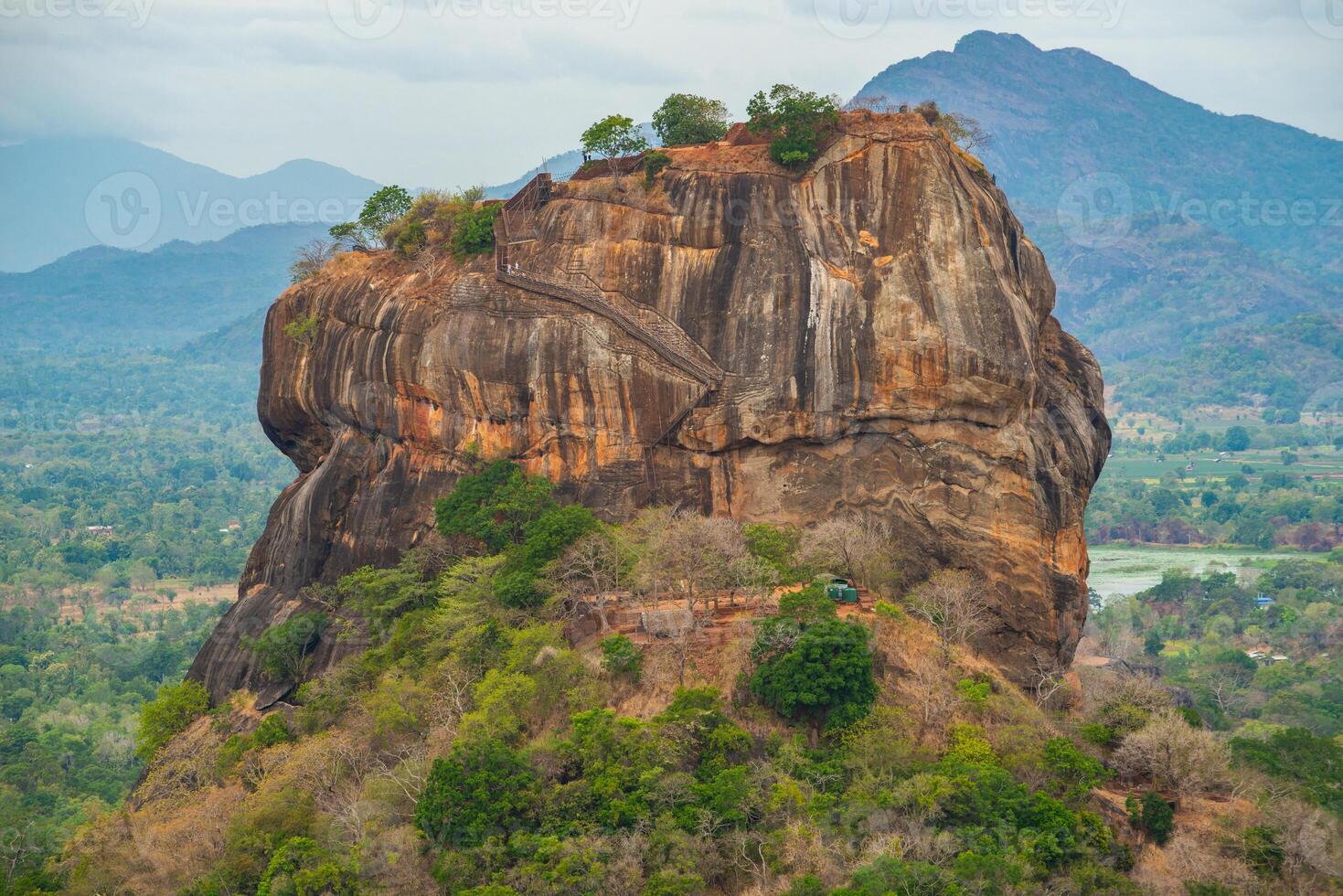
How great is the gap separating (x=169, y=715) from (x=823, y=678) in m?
17.2

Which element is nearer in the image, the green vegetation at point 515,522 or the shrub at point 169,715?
the green vegetation at point 515,522

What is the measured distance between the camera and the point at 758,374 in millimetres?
31516

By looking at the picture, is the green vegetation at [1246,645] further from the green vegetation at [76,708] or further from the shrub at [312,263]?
the shrub at [312,263]

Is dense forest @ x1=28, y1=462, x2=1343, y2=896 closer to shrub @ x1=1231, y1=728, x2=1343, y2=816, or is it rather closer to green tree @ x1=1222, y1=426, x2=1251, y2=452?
shrub @ x1=1231, y1=728, x2=1343, y2=816

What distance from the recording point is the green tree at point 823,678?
85.9 ft

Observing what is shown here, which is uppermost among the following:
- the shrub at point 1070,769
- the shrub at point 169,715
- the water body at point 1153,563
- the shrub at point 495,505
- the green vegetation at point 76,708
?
the shrub at point 495,505

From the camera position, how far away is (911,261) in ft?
101

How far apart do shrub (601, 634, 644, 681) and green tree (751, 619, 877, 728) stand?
233 centimetres

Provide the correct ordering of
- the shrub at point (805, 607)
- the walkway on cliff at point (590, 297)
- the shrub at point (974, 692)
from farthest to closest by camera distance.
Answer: the walkway on cliff at point (590, 297), the shrub at point (805, 607), the shrub at point (974, 692)

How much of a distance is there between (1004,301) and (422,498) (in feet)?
46.0

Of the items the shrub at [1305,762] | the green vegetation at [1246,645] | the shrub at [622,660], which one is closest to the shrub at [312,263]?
the shrub at [622,660]

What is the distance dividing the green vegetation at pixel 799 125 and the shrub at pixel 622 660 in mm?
11675

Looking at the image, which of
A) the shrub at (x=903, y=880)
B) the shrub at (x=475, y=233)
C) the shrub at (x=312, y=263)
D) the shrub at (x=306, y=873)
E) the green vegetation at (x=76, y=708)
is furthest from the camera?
the shrub at (x=312, y=263)

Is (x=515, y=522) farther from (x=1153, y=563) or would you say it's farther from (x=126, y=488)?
(x=126, y=488)
